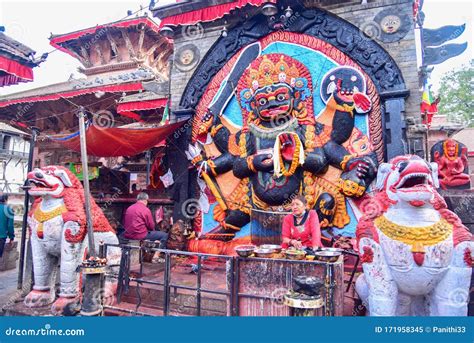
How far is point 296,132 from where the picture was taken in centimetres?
660

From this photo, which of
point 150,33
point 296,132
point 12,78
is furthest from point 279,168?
point 150,33

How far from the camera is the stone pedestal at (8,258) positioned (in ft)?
26.1

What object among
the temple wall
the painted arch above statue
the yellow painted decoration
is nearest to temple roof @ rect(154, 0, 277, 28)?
the painted arch above statue

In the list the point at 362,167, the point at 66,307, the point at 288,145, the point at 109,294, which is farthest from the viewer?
the point at 288,145

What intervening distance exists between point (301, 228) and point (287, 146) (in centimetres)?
237

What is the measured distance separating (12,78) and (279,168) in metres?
7.14

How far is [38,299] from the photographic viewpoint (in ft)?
15.9

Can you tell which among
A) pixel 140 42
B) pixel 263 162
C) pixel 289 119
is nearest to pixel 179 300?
pixel 263 162

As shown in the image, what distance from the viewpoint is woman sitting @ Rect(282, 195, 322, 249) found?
4441mm

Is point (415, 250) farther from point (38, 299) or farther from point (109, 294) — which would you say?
point (38, 299)

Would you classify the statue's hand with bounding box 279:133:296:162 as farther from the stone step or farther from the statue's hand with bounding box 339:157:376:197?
the stone step

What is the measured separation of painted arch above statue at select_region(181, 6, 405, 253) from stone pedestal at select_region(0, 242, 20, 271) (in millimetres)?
4949

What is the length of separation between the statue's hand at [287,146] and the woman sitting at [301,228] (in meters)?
2.03

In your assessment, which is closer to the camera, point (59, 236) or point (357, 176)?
point (59, 236)
